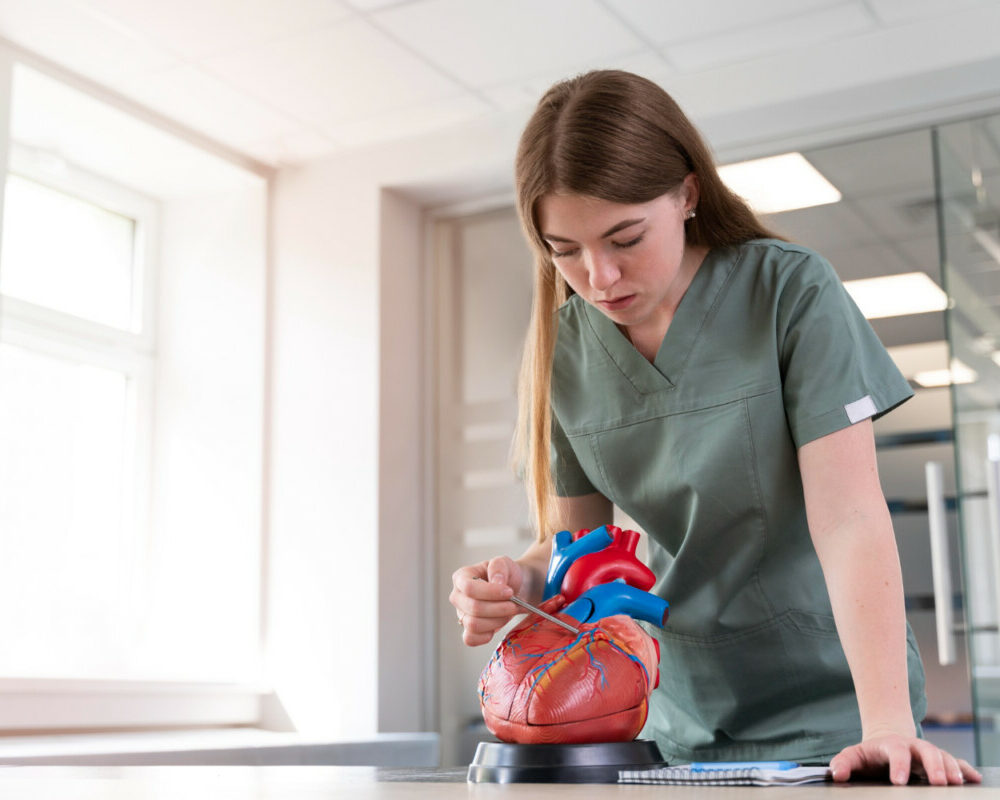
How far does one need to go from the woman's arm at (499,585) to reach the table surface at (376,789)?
0.14 m

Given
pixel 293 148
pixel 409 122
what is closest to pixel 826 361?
pixel 409 122

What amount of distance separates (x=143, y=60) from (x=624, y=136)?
8.10 feet

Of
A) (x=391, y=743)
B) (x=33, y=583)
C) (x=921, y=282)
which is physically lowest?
(x=391, y=743)

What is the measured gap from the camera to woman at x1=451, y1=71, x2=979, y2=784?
3.85ft

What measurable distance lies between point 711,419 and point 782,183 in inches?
95.7

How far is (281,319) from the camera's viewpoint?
396 cm

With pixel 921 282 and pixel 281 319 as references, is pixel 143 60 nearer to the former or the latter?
pixel 281 319

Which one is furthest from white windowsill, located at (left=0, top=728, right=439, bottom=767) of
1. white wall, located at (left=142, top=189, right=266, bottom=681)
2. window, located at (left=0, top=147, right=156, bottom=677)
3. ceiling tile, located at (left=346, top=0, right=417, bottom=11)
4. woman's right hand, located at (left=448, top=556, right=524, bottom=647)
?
ceiling tile, located at (left=346, top=0, right=417, bottom=11)

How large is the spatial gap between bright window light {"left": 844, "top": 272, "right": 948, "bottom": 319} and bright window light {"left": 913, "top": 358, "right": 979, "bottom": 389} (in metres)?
0.17

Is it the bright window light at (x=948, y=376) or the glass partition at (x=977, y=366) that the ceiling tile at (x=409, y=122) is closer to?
the glass partition at (x=977, y=366)

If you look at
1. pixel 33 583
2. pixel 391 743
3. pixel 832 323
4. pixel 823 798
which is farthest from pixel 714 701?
pixel 33 583

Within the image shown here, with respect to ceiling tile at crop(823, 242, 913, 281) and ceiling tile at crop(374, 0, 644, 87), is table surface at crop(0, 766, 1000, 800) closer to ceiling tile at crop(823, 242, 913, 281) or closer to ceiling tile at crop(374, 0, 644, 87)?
ceiling tile at crop(374, 0, 644, 87)

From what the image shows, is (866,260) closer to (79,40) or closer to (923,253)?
(923,253)

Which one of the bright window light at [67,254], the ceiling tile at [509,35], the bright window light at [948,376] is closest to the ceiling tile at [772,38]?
the ceiling tile at [509,35]
